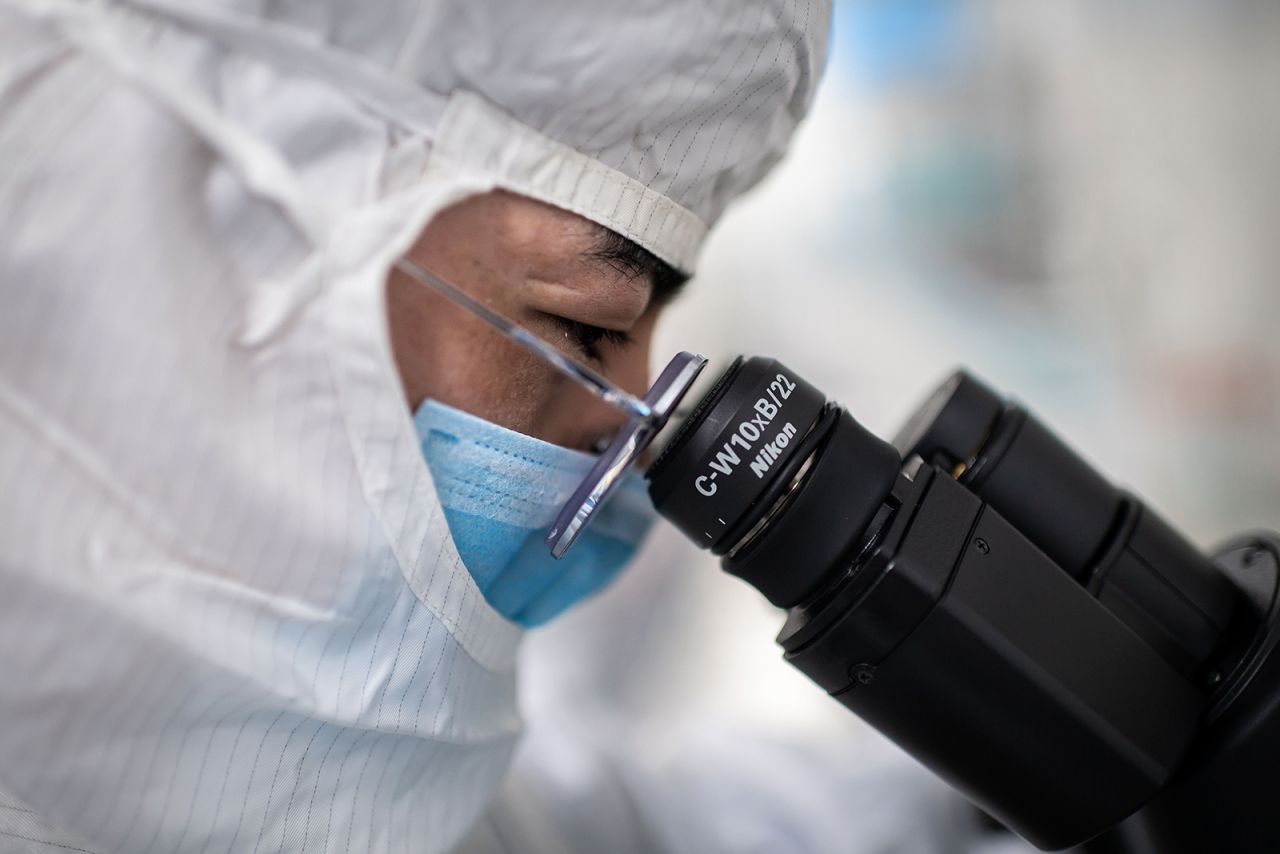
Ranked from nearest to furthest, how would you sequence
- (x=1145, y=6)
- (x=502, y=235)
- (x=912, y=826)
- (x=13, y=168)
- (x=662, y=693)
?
(x=13, y=168), (x=502, y=235), (x=912, y=826), (x=662, y=693), (x=1145, y=6)

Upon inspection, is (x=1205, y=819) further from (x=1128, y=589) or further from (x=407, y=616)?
(x=407, y=616)

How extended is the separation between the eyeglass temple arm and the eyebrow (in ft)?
0.20

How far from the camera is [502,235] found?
562mm

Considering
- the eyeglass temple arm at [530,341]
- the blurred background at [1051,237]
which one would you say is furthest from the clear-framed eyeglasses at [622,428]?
the blurred background at [1051,237]

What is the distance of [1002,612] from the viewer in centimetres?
59

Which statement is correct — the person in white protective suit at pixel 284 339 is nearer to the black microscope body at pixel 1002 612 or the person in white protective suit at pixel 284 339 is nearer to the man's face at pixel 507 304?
the man's face at pixel 507 304

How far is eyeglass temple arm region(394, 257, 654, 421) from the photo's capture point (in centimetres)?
54

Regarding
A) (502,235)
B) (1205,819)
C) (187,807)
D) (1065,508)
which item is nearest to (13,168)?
(502,235)

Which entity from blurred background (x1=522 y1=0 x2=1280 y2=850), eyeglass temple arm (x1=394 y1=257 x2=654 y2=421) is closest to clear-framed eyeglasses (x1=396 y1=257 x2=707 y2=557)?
eyeglass temple arm (x1=394 y1=257 x2=654 y2=421)

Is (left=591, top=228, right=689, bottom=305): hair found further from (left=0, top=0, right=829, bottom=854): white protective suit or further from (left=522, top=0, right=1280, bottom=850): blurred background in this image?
(left=522, top=0, right=1280, bottom=850): blurred background

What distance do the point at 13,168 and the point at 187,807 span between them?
0.34 metres

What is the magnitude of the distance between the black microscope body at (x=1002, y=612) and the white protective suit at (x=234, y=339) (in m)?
0.17

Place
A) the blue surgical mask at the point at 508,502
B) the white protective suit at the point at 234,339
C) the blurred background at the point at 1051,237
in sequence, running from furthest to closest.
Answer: the blurred background at the point at 1051,237 → the blue surgical mask at the point at 508,502 → the white protective suit at the point at 234,339

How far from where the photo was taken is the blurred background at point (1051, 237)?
1.44 m
